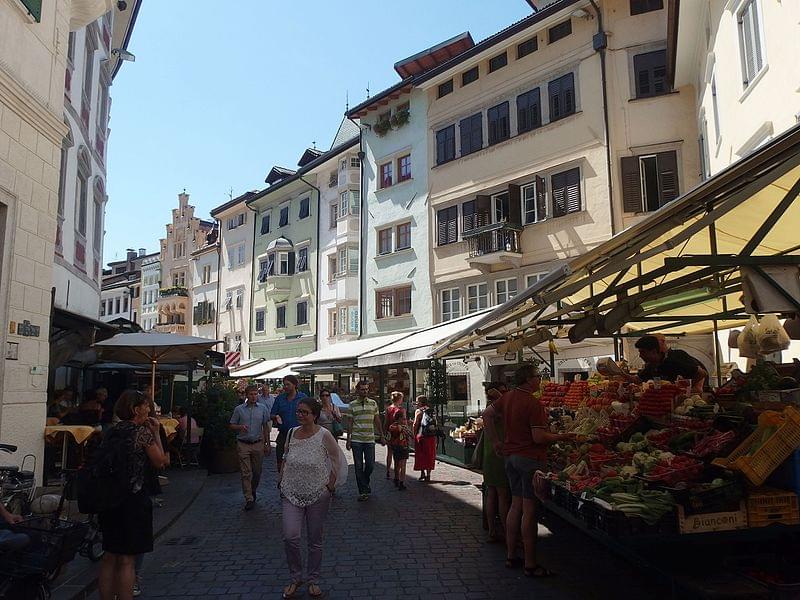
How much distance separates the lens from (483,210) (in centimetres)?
2423

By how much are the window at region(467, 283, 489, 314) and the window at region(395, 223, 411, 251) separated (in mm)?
4515

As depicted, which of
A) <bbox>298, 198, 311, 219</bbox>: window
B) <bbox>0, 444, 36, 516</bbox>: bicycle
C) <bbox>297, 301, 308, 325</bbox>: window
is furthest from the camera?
<bbox>298, 198, 311, 219</bbox>: window

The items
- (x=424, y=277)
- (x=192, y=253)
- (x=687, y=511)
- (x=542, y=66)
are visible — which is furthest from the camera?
(x=192, y=253)

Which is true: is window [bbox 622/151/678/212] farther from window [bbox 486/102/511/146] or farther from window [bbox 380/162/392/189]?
window [bbox 380/162/392/189]

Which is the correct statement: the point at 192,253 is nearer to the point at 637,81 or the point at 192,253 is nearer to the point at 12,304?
the point at 637,81

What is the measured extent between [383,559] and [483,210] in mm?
18547

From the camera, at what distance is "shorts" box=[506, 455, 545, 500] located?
21.0 ft

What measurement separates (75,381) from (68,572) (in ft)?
45.2

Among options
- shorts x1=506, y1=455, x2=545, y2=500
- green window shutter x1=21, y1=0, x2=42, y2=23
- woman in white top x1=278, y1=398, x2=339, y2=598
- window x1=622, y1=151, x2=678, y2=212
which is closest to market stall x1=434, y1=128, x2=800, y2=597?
shorts x1=506, y1=455, x2=545, y2=500

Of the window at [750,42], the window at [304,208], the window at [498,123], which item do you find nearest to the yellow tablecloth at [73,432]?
the window at [750,42]

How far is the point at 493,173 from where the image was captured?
24.3m

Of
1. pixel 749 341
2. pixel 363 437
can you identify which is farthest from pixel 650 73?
pixel 363 437

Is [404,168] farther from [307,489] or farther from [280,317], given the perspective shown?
[307,489]

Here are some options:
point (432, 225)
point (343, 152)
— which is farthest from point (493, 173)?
point (343, 152)
